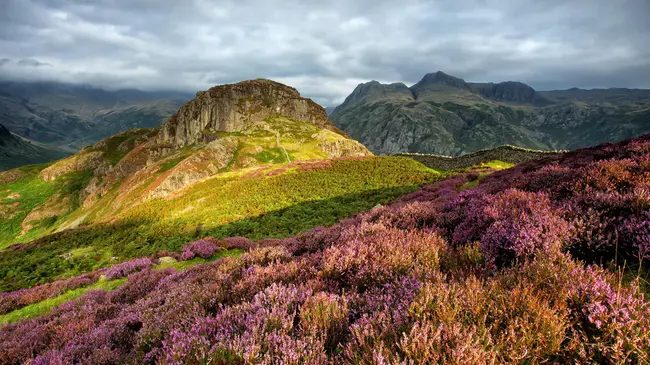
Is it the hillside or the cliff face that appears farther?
the cliff face

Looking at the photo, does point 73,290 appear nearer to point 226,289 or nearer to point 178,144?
point 226,289

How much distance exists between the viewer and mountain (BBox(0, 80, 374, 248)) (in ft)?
210

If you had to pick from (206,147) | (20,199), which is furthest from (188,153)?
(20,199)

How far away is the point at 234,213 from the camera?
28.7 m

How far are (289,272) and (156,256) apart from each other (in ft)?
45.9

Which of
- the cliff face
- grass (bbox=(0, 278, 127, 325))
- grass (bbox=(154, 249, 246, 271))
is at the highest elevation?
the cliff face

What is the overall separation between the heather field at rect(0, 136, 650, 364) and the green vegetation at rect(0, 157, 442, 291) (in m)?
15.5

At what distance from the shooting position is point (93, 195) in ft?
246

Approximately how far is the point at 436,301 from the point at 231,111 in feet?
363

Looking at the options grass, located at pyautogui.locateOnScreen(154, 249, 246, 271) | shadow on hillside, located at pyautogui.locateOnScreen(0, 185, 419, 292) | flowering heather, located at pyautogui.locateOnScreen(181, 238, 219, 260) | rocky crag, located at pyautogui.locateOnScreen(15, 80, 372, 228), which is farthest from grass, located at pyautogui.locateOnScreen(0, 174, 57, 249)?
grass, located at pyautogui.locateOnScreen(154, 249, 246, 271)

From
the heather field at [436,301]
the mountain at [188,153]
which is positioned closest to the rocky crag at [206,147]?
the mountain at [188,153]

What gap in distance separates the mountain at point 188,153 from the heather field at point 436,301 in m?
39.9

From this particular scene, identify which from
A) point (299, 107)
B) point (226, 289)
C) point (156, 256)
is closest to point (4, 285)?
point (156, 256)

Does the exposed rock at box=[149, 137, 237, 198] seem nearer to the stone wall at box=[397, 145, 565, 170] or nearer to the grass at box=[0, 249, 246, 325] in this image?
the grass at box=[0, 249, 246, 325]
